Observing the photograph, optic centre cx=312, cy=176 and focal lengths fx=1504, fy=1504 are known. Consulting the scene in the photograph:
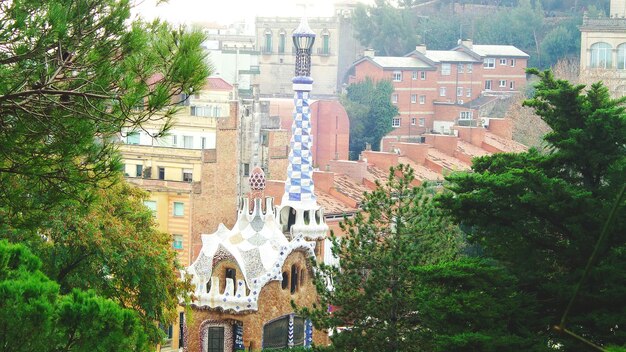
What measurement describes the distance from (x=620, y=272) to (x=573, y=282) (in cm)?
79

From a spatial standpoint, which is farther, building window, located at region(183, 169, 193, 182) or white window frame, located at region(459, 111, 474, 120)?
white window frame, located at region(459, 111, 474, 120)

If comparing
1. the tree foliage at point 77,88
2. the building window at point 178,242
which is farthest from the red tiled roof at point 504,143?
the tree foliage at point 77,88

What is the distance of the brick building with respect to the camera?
80.1 metres

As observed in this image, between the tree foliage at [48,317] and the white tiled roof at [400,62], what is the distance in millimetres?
65567

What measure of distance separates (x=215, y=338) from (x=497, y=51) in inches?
2217

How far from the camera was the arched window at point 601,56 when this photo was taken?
77062 mm

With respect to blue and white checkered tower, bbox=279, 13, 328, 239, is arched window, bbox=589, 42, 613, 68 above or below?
above

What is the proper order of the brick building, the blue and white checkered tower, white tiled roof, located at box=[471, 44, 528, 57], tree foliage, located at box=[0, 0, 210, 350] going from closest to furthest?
tree foliage, located at box=[0, 0, 210, 350] < the blue and white checkered tower < the brick building < white tiled roof, located at box=[471, 44, 528, 57]

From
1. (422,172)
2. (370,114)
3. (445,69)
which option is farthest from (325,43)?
(422,172)

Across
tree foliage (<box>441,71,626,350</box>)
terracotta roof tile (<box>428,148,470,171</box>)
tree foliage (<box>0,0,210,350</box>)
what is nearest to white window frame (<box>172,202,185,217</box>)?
terracotta roof tile (<box>428,148,470,171</box>)

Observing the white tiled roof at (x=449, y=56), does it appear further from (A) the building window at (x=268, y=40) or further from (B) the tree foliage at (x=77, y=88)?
(B) the tree foliage at (x=77, y=88)

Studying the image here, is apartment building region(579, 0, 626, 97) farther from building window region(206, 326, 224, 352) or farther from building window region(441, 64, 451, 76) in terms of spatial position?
building window region(206, 326, 224, 352)

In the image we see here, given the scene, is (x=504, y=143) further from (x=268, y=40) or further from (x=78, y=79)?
(x=78, y=79)

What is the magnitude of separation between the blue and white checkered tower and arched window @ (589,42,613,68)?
1691 inches
